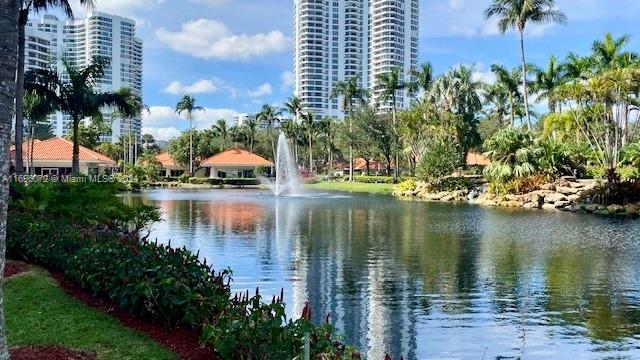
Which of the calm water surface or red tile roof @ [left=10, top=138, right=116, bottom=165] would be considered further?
red tile roof @ [left=10, top=138, right=116, bottom=165]

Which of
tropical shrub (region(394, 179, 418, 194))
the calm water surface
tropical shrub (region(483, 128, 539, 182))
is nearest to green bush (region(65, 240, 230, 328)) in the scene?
the calm water surface

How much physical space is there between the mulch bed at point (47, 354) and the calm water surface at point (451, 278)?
3.60 metres

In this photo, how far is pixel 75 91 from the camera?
91.9 feet

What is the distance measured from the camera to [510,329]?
8.62m

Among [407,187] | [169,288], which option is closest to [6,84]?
[169,288]

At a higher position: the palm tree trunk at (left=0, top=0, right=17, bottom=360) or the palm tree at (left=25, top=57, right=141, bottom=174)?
the palm tree at (left=25, top=57, right=141, bottom=174)

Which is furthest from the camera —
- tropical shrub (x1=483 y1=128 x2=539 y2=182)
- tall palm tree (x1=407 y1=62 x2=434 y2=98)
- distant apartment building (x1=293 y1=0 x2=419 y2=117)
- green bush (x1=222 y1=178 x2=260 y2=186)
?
distant apartment building (x1=293 y1=0 x2=419 y2=117)

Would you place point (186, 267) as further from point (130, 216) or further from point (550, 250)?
point (550, 250)

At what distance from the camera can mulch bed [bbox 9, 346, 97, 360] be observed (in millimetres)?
5301

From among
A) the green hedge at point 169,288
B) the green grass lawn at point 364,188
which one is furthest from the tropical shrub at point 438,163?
the green hedge at point 169,288

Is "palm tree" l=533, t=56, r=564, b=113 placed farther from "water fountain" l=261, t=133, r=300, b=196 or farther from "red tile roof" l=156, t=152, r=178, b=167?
"red tile roof" l=156, t=152, r=178, b=167

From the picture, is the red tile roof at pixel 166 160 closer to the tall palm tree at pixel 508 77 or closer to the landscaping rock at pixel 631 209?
the tall palm tree at pixel 508 77

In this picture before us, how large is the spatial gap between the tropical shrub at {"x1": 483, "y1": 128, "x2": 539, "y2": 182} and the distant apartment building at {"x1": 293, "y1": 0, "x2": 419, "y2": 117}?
85345mm

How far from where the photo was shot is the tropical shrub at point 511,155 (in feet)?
123
